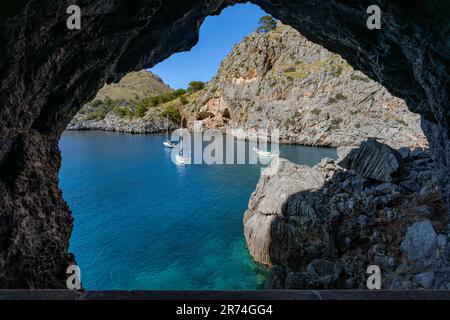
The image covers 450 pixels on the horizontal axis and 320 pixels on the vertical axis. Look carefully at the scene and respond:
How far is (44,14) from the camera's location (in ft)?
22.8

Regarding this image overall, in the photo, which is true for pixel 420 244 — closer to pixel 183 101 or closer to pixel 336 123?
pixel 336 123

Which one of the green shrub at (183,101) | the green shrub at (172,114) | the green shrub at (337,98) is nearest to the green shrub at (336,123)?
the green shrub at (337,98)

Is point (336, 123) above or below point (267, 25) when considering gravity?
below

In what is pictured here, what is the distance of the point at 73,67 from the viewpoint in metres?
10.2

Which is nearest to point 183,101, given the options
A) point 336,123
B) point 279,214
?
point 336,123

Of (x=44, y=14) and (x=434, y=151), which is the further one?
(x=434, y=151)

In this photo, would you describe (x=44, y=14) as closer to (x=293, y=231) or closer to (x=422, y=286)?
(x=422, y=286)

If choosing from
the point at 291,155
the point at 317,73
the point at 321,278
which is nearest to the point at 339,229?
the point at 321,278

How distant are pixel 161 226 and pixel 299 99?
73104 mm

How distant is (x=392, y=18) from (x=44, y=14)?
9.66 meters

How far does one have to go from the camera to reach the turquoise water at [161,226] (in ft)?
67.3

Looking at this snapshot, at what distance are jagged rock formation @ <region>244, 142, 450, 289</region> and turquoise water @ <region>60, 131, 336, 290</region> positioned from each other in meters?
3.41

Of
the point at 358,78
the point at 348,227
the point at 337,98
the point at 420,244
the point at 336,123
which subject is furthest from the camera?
the point at 337,98

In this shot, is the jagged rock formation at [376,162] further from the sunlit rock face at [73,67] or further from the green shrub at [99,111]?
the green shrub at [99,111]
